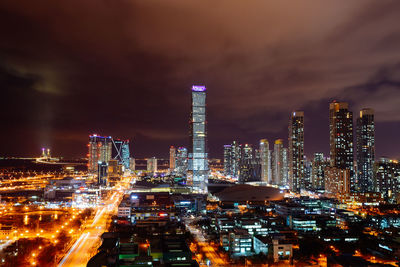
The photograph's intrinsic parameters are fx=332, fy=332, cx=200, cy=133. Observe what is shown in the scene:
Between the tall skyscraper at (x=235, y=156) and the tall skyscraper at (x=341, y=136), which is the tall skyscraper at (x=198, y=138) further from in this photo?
the tall skyscraper at (x=235, y=156)

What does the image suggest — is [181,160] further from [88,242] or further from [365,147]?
[88,242]

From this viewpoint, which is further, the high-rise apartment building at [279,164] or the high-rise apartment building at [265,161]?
the high-rise apartment building at [265,161]

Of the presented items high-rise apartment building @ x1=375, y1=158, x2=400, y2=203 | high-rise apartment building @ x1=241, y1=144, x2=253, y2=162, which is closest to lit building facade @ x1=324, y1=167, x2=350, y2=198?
high-rise apartment building @ x1=375, y1=158, x2=400, y2=203

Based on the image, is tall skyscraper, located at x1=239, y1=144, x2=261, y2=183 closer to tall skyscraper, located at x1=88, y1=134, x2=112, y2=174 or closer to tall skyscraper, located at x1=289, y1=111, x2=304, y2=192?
tall skyscraper, located at x1=289, y1=111, x2=304, y2=192

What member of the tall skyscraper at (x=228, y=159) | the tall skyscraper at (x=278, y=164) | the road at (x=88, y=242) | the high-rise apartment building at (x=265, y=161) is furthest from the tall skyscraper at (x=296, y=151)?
the tall skyscraper at (x=228, y=159)

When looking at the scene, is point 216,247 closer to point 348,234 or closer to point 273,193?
point 348,234

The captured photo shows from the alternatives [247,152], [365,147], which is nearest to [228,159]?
[247,152]

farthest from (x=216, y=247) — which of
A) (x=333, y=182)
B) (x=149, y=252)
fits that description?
(x=333, y=182)
